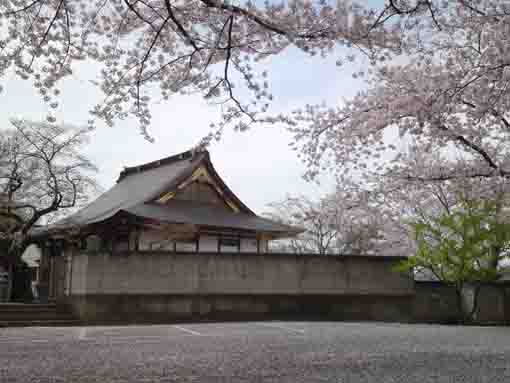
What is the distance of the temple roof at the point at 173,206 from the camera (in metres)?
18.8

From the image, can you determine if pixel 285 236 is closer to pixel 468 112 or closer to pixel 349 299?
pixel 349 299

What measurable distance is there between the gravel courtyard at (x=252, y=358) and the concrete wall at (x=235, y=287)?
395 cm

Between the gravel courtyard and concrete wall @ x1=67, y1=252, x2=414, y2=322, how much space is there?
3.95 meters

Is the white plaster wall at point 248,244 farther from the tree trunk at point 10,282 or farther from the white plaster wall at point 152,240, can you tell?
the tree trunk at point 10,282

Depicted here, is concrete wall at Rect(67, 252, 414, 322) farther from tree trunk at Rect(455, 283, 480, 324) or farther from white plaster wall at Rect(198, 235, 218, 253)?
white plaster wall at Rect(198, 235, 218, 253)

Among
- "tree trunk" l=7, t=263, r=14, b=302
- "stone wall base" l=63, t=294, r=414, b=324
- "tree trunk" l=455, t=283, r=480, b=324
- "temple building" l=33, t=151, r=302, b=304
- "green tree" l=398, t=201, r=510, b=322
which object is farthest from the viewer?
"temple building" l=33, t=151, r=302, b=304

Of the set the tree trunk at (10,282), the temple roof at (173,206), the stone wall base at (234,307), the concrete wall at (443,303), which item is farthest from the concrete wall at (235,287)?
the tree trunk at (10,282)

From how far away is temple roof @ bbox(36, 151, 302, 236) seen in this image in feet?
61.7

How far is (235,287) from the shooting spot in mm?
13664

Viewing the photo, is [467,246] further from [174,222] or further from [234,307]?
[174,222]

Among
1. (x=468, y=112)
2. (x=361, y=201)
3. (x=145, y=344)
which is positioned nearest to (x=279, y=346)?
(x=145, y=344)

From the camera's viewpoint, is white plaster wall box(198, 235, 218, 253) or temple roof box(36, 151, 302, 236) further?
white plaster wall box(198, 235, 218, 253)

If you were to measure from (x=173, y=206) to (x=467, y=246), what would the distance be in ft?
35.9

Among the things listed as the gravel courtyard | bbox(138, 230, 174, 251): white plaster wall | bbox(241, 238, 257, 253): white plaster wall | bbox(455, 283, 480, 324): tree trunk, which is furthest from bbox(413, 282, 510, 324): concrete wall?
bbox(138, 230, 174, 251): white plaster wall
